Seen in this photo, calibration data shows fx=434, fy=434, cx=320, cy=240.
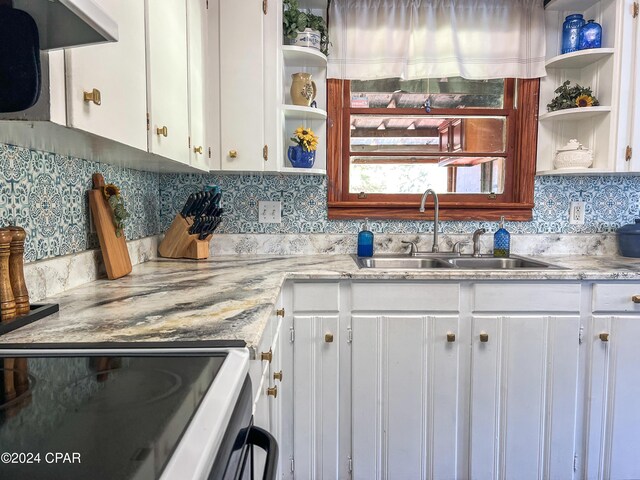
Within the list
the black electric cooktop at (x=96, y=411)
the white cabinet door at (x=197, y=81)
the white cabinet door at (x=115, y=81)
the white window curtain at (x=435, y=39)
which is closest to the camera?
the black electric cooktop at (x=96, y=411)

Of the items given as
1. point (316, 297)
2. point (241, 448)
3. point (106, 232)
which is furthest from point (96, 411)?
point (316, 297)

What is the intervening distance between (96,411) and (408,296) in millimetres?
1431

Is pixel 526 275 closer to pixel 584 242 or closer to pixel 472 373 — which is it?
pixel 472 373

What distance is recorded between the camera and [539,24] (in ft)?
7.57

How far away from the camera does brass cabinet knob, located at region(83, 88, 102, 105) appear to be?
92cm

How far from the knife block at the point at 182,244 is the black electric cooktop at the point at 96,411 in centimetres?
131

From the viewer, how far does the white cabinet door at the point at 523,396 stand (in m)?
1.84

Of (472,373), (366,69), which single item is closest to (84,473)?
(472,373)

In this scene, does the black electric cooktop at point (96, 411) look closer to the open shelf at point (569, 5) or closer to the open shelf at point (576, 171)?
the open shelf at point (576, 171)

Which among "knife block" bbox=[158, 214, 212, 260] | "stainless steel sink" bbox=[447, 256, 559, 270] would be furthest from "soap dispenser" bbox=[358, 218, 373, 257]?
"knife block" bbox=[158, 214, 212, 260]

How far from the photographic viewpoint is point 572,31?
219 centimetres

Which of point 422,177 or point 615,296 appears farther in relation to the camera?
point 422,177

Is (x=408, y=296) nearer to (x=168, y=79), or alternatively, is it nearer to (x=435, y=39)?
(x=168, y=79)

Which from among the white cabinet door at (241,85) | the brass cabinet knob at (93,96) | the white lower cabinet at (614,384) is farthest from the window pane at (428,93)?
the brass cabinet knob at (93,96)
